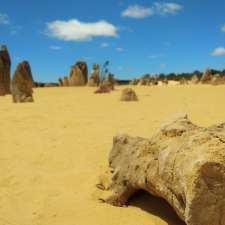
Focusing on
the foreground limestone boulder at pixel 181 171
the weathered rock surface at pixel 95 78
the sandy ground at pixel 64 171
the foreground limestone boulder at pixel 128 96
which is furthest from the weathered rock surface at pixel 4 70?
the foreground limestone boulder at pixel 181 171

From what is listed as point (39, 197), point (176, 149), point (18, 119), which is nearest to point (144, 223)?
point (176, 149)

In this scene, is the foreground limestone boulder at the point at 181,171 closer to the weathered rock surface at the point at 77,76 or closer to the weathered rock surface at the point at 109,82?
the weathered rock surface at the point at 109,82

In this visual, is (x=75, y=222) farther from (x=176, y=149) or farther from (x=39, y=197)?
(x=176, y=149)

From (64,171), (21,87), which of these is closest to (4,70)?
(21,87)

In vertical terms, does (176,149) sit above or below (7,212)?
above

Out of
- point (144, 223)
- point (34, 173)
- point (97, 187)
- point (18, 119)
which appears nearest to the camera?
point (144, 223)

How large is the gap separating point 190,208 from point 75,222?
1275 millimetres

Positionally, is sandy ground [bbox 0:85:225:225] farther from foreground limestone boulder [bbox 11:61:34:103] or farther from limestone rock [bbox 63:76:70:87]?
limestone rock [bbox 63:76:70:87]

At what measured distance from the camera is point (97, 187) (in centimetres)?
452

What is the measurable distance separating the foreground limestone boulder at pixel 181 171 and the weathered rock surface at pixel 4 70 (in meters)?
18.6

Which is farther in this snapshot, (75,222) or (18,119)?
(18,119)

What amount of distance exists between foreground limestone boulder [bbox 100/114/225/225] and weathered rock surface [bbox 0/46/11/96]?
18.6 m

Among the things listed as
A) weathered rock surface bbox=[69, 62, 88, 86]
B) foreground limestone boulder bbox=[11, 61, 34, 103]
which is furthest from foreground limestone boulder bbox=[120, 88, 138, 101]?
weathered rock surface bbox=[69, 62, 88, 86]

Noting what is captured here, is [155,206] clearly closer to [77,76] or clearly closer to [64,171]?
[64,171]
